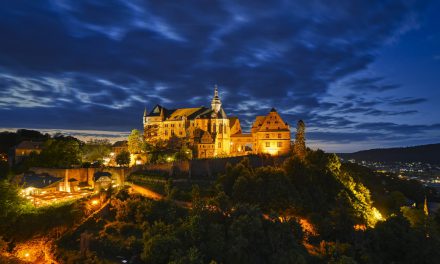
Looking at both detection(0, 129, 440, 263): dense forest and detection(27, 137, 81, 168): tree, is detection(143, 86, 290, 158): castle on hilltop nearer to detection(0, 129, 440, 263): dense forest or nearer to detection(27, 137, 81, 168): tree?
detection(0, 129, 440, 263): dense forest

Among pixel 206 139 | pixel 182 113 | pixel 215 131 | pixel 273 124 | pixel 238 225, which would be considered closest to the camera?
pixel 238 225

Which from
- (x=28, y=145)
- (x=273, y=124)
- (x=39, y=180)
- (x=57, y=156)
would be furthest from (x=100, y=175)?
(x=273, y=124)

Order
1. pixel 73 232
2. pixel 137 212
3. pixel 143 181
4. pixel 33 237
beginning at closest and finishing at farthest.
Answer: pixel 33 237 → pixel 73 232 → pixel 137 212 → pixel 143 181

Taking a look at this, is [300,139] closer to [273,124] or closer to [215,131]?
[273,124]

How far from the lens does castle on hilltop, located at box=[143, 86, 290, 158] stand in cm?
5844

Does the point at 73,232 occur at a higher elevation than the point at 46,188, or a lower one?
lower

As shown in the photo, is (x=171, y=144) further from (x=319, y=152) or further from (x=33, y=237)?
(x=33, y=237)

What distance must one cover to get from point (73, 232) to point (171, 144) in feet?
121

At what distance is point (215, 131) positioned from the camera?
6372 centimetres

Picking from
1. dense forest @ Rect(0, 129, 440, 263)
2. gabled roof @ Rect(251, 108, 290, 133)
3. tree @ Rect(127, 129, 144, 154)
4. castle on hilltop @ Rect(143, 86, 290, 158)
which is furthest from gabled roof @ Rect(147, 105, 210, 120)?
dense forest @ Rect(0, 129, 440, 263)

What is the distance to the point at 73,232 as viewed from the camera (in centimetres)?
2925

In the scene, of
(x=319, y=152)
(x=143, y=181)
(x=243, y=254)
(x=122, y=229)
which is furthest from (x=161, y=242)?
(x=319, y=152)

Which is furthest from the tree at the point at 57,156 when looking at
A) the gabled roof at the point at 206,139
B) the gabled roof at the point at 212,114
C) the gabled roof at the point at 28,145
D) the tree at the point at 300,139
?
the tree at the point at 300,139

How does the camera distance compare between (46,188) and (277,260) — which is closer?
(277,260)
